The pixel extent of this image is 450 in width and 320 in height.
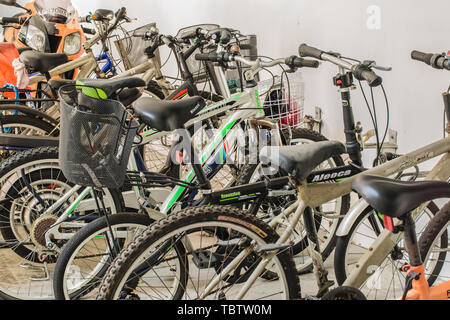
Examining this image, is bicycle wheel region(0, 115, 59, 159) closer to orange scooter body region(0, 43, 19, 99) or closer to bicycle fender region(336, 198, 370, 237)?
orange scooter body region(0, 43, 19, 99)

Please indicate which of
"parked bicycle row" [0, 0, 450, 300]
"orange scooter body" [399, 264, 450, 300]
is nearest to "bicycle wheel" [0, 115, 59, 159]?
"parked bicycle row" [0, 0, 450, 300]

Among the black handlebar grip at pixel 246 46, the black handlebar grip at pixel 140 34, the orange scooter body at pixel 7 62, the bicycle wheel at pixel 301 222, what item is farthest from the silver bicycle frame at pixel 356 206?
the orange scooter body at pixel 7 62

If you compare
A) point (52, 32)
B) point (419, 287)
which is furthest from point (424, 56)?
point (52, 32)

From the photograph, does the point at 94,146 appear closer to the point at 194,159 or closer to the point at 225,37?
the point at 194,159

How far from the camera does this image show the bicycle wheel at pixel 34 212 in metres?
2.42

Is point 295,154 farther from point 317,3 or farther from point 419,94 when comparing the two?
point 317,3

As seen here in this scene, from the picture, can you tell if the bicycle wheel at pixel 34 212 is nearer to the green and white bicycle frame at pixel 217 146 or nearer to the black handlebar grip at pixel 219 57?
the green and white bicycle frame at pixel 217 146

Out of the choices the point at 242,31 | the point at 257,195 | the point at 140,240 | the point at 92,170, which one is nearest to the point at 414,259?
the point at 257,195

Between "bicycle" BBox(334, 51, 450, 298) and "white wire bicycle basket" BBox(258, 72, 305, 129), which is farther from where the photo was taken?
"white wire bicycle basket" BBox(258, 72, 305, 129)

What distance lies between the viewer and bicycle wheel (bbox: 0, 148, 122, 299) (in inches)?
95.1

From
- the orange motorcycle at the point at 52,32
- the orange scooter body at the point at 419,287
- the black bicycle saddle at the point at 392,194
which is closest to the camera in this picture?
the black bicycle saddle at the point at 392,194

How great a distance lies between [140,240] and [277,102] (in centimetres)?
144

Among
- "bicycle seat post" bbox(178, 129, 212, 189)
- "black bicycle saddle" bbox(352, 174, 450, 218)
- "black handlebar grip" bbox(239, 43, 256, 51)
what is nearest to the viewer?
"black bicycle saddle" bbox(352, 174, 450, 218)

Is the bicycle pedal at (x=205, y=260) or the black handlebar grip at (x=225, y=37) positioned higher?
the black handlebar grip at (x=225, y=37)
